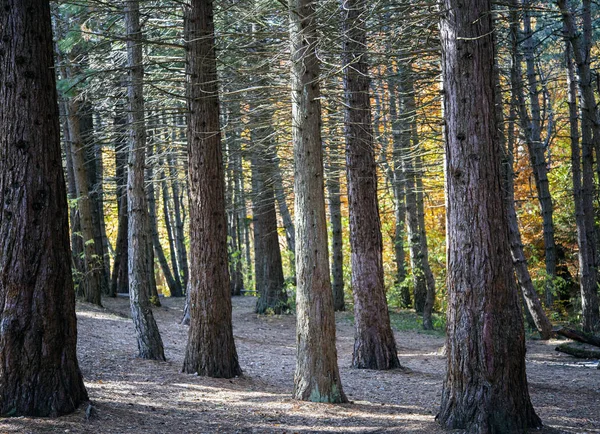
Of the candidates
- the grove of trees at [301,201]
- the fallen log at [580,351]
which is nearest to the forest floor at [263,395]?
the fallen log at [580,351]

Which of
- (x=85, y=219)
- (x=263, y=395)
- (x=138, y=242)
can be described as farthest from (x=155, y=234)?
(x=263, y=395)

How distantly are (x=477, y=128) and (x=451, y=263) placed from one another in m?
1.46

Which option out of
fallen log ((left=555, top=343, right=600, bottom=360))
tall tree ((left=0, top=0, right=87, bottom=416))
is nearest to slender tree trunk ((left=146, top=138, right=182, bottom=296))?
fallen log ((left=555, top=343, right=600, bottom=360))

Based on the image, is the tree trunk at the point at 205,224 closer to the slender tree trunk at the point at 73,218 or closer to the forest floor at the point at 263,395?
the forest floor at the point at 263,395

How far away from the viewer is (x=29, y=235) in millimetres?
6418

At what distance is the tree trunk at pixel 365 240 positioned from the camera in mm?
11242

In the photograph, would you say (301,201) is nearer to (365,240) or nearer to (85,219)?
(365,240)

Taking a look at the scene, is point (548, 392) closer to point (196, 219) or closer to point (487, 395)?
point (487, 395)

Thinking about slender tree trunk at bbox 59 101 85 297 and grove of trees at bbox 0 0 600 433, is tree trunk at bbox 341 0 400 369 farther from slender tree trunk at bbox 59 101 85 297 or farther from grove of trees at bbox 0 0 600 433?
slender tree trunk at bbox 59 101 85 297

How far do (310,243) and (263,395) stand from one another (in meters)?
2.46

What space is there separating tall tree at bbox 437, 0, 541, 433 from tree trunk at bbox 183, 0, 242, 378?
4.44 metres

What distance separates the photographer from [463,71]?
659cm

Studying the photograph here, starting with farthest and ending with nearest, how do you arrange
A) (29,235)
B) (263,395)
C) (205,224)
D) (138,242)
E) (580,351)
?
(580,351)
(138,242)
(205,224)
(263,395)
(29,235)

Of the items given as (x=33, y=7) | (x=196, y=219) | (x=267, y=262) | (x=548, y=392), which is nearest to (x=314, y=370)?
(x=196, y=219)
